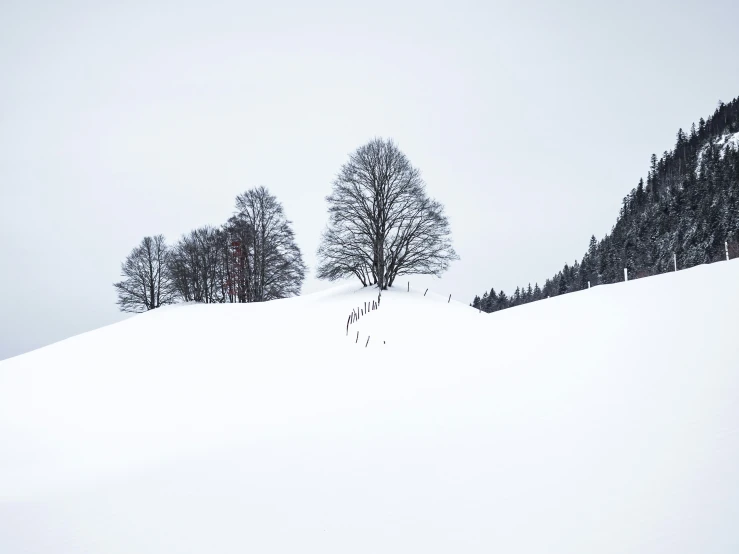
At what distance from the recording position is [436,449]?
21.8 ft

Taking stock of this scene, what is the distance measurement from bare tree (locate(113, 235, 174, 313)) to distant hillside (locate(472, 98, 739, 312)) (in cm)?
6847

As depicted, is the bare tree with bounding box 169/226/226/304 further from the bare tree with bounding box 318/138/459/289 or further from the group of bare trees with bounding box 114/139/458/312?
the bare tree with bounding box 318/138/459/289

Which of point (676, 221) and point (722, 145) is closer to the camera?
point (676, 221)

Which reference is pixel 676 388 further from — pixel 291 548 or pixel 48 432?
pixel 48 432

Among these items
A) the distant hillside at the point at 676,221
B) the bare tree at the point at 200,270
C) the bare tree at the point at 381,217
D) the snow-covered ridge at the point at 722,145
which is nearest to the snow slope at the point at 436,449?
the bare tree at the point at 381,217

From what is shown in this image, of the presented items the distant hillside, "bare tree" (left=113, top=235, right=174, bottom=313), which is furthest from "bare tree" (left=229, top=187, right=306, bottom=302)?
the distant hillside

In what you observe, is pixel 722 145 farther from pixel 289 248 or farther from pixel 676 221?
pixel 289 248

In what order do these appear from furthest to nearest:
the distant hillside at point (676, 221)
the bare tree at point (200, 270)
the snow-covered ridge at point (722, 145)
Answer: the snow-covered ridge at point (722, 145), the distant hillside at point (676, 221), the bare tree at point (200, 270)

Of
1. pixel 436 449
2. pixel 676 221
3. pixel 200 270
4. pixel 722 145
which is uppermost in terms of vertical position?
pixel 722 145

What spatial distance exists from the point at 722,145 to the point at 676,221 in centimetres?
5225

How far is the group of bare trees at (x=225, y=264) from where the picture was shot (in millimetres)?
37938

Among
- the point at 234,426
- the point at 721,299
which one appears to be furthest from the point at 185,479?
the point at 721,299

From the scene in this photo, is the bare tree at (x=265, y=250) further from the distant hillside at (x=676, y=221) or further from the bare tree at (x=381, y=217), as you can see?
the distant hillside at (x=676, y=221)

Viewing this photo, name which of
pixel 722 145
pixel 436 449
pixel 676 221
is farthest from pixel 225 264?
pixel 722 145
